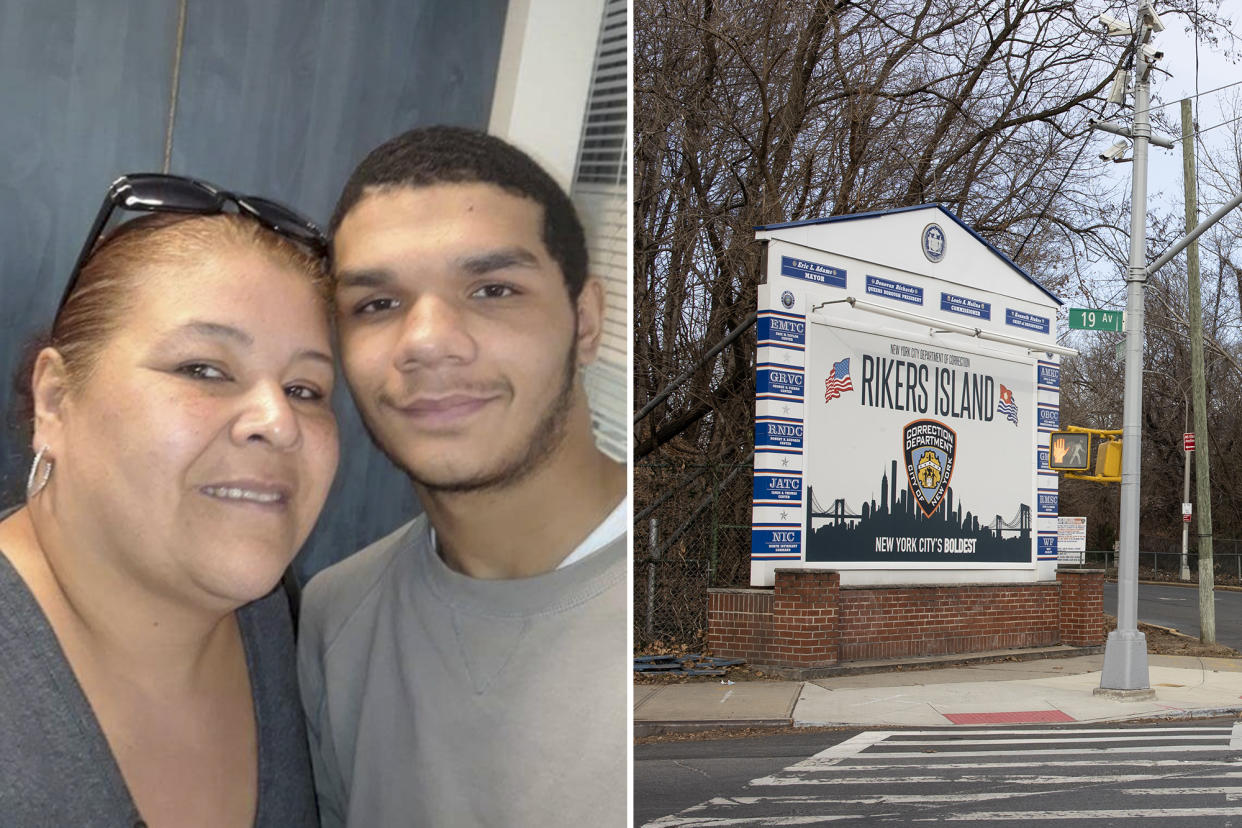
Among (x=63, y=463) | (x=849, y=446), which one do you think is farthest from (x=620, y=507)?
(x=849, y=446)

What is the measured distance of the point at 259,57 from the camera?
1.50m

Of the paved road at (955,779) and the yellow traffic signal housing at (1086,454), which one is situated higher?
the yellow traffic signal housing at (1086,454)

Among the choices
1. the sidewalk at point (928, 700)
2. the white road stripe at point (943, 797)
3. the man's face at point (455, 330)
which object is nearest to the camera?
the man's face at point (455, 330)

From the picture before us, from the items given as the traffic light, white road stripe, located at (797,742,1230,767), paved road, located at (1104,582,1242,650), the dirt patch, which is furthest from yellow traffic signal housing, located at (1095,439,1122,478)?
paved road, located at (1104,582,1242,650)

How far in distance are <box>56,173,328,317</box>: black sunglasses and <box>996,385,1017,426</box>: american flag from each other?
51.3 ft

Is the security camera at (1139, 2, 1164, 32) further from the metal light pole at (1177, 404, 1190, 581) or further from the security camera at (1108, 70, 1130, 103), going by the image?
the metal light pole at (1177, 404, 1190, 581)

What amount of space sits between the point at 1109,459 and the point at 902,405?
239 cm

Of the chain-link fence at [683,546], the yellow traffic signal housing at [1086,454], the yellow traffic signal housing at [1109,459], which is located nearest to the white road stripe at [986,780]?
the chain-link fence at [683,546]

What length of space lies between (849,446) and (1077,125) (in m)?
7.47

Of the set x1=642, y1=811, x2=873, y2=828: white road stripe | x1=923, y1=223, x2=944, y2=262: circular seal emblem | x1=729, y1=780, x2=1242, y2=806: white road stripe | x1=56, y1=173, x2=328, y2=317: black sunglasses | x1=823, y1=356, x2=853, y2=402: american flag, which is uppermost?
x1=923, y1=223, x2=944, y2=262: circular seal emblem

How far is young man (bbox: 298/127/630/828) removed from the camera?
1.55 metres

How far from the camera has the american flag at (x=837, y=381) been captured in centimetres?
1383

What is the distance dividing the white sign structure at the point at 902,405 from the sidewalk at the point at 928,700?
1.25m

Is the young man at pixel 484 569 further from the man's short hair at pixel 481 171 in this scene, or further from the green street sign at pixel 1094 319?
the green street sign at pixel 1094 319
